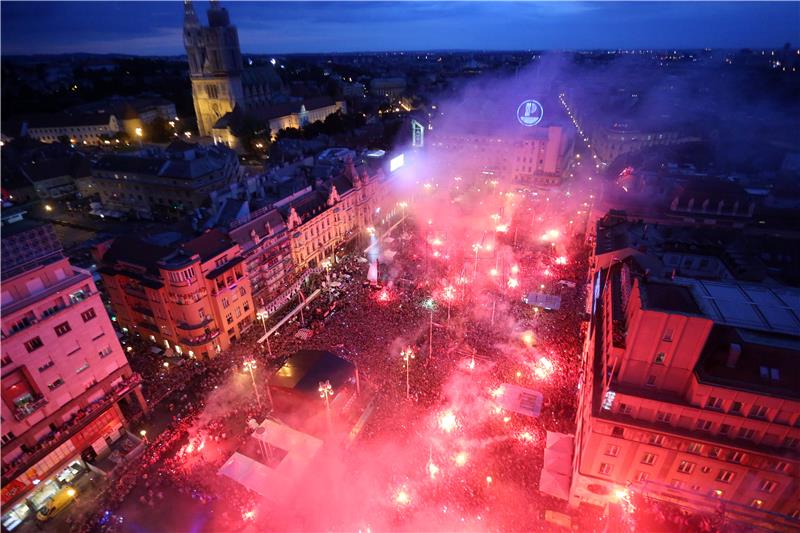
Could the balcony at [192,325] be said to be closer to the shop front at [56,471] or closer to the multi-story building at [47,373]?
the multi-story building at [47,373]

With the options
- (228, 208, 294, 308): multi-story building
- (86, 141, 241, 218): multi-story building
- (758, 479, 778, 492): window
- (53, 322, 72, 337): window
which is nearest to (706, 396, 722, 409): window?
(758, 479, 778, 492): window

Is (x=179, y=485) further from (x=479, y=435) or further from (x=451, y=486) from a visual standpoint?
(x=479, y=435)

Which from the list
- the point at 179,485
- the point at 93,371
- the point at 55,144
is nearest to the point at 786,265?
the point at 179,485

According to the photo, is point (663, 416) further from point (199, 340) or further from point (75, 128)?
point (75, 128)

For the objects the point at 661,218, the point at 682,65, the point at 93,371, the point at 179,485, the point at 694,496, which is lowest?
the point at 179,485

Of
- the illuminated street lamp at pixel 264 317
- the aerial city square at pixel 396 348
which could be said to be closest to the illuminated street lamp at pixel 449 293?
the aerial city square at pixel 396 348

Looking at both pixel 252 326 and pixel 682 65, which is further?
pixel 682 65

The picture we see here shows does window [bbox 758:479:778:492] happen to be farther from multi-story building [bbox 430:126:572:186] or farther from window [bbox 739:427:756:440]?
multi-story building [bbox 430:126:572:186]
